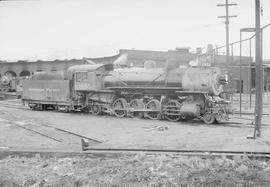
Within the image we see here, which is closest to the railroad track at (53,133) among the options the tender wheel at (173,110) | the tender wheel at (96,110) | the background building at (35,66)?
the tender wheel at (173,110)

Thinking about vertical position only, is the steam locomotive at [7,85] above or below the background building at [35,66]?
below

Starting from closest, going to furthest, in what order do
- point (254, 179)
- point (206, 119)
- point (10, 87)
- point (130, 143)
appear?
point (254, 179)
point (130, 143)
point (206, 119)
point (10, 87)

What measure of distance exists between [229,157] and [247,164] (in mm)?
367

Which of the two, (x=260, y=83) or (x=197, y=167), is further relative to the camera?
(x=260, y=83)

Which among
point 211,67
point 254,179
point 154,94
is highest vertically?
point 211,67

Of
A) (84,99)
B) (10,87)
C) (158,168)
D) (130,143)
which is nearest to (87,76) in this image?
(84,99)

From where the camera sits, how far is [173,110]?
14.1 metres

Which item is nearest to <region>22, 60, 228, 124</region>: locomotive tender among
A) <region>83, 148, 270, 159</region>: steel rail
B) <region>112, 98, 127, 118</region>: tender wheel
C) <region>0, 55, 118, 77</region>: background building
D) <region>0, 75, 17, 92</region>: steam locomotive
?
<region>112, 98, 127, 118</region>: tender wheel

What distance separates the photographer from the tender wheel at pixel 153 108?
14.5 meters

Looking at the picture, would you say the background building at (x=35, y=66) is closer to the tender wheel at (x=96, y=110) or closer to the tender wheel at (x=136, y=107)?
the tender wheel at (x=96, y=110)

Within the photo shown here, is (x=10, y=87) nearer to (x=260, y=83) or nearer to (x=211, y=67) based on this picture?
(x=211, y=67)

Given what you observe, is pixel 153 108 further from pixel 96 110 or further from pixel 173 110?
pixel 96 110

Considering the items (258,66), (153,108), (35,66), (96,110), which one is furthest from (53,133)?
(35,66)

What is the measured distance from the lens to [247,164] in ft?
20.2
